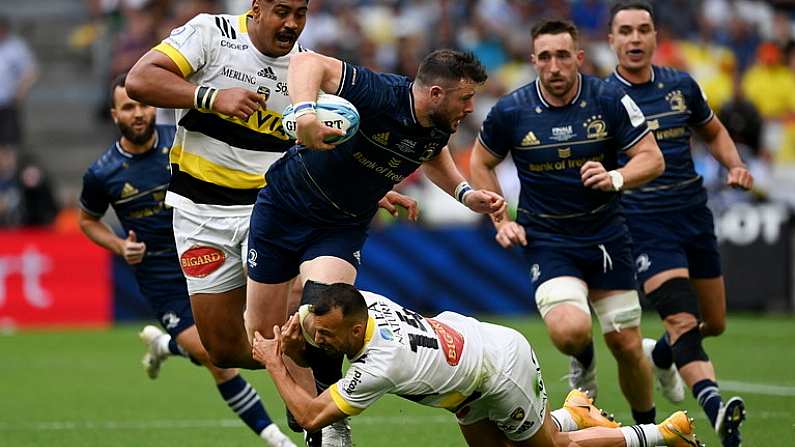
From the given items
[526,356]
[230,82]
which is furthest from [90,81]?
[526,356]

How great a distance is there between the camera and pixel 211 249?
8500 mm

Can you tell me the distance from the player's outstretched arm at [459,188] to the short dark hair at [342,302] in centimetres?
151

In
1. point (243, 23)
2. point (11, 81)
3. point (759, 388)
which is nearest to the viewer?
point (243, 23)

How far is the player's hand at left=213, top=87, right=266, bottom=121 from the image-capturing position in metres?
7.44

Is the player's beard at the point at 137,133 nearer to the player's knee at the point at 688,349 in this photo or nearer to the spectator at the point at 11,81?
the player's knee at the point at 688,349

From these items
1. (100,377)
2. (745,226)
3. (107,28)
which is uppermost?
(107,28)

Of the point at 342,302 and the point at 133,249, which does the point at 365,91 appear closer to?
the point at 342,302

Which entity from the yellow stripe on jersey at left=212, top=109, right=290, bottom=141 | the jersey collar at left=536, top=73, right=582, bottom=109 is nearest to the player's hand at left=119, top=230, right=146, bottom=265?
the yellow stripe on jersey at left=212, top=109, right=290, bottom=141

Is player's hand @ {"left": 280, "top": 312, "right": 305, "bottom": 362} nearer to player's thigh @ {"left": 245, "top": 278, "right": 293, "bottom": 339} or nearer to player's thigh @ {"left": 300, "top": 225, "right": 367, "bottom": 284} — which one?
player's thigh @ {"left": 300, "top": 225, "right": 367, "bottom": 284}

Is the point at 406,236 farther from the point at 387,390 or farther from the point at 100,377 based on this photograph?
the point at 387,390

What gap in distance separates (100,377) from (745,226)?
8715 mm

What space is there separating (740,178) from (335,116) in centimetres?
391

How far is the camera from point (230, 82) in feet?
27.0

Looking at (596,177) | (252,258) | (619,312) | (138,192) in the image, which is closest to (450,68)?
(596,177)
